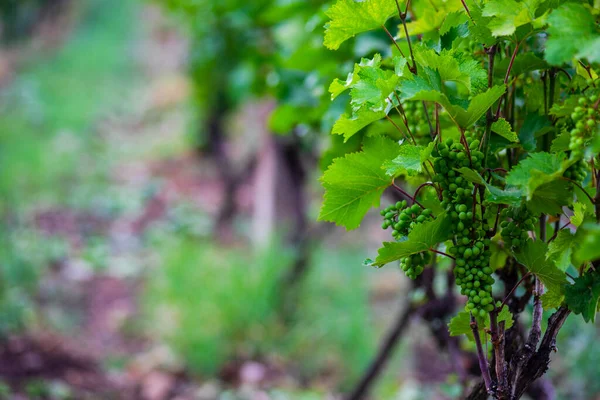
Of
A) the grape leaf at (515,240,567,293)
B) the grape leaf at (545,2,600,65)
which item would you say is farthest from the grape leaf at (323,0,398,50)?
the grape leaf at (515,240,567,293)

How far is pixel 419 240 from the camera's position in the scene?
0.73m

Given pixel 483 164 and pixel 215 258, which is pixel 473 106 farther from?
pixel 215 258

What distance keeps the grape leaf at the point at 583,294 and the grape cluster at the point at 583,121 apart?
167 millimetres

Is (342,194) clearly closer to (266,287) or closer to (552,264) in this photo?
(552,264)

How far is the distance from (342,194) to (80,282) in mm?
4488

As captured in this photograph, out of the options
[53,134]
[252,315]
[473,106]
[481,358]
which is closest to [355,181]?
[473,106]

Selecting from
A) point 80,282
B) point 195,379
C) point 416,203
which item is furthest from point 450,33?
point 80,282

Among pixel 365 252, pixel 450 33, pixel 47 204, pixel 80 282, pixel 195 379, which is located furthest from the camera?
pixel 47 204

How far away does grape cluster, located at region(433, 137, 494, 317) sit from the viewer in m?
0.72

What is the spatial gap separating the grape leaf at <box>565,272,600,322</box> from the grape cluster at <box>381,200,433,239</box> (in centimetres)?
19

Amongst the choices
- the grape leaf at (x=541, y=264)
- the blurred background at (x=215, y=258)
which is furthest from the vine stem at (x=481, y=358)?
the blurred background at (x=215, y=258)

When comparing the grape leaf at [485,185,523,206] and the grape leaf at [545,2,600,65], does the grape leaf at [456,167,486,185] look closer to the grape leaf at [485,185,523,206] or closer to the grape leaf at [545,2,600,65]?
the grape leaf at [485,185,523,206]

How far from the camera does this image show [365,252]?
5.54 m

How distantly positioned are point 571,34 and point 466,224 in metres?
0.25
